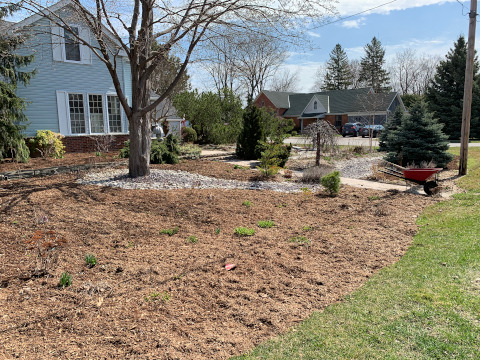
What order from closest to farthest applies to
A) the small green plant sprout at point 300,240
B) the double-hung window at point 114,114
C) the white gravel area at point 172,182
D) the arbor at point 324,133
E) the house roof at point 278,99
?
the small green plant sprout at point 300,240 < the white gravel area at point 172,182 < the arbor at point 324,133 < the double-hung window at point 114,114 < the house roof at point 278,99

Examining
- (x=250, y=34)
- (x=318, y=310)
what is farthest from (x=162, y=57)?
(x=318, y=310)

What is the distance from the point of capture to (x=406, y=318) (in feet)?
10.2

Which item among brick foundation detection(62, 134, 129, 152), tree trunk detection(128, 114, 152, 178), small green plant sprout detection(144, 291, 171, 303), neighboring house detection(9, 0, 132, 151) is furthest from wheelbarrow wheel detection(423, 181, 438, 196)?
neighboring house detection(9, 0, 132, 151)

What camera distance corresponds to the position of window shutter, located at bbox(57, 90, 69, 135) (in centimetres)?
1418

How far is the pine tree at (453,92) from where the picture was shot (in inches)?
1283

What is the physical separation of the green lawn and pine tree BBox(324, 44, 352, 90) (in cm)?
6425

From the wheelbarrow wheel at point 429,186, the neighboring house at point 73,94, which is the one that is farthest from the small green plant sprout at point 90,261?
the neighboring house at point 73,94

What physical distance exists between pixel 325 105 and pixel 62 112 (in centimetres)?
3838

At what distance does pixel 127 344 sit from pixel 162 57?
7400mm

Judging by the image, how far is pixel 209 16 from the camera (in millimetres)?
7773

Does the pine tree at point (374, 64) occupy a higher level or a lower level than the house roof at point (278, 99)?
higher

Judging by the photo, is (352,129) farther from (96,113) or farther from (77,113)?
(77,113)

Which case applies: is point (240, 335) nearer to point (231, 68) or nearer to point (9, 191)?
point (9, 191)

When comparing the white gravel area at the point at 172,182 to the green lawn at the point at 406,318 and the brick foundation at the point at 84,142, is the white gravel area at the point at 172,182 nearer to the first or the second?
the green lawn at the point at 406,318
